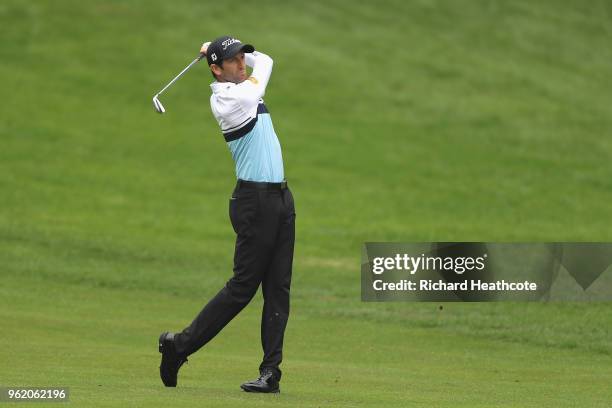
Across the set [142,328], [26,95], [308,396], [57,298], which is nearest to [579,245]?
[142,328]

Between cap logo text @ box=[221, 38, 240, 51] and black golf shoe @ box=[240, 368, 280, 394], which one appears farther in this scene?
cap logo text @ box=[221, 38, 240, 51]

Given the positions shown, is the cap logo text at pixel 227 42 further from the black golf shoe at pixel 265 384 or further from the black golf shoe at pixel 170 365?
the black golf shoe at pixel 265 384

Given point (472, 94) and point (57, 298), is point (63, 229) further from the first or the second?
point (472, 94)

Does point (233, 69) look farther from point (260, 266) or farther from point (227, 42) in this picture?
point (260, 266)

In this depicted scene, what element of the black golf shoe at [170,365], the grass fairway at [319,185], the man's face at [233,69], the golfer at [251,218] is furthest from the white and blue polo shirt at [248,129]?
the grass fairway at [319,185]

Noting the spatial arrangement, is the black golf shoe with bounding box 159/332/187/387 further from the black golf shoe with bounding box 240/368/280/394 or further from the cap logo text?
the cap logo text

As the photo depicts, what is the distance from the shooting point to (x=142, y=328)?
13.9 meters

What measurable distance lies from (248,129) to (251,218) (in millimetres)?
600

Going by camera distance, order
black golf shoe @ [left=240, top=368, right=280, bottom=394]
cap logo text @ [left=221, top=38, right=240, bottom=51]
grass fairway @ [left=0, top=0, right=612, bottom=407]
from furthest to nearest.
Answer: grass fairway @ [left=0, top=0, right=612, bottom=407] < cap logo text @ [left=221, top=38, right=240, bottom=51] < black golf shoe @ [left=240, top=368, right=280, bottom=394]

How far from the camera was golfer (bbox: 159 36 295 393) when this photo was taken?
851 cm

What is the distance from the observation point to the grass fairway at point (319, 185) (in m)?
10.8

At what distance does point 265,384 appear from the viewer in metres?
8.46

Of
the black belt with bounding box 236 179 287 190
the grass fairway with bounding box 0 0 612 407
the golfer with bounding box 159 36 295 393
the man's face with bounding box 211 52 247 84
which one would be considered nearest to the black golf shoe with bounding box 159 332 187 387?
the golfer with bounding box 159 36 295 393

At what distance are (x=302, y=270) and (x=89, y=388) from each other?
11807 millimetres
